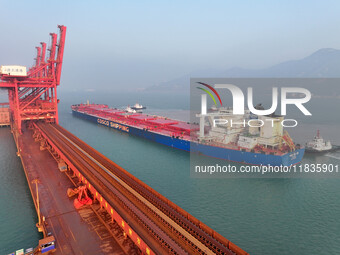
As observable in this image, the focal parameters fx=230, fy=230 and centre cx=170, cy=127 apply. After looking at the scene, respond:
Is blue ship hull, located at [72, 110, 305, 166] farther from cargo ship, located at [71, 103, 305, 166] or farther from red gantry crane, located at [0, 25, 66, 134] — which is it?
red gantry crane, located at [0, 25, 66, 134]

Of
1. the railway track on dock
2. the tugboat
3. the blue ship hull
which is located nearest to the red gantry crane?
the blue ship hull

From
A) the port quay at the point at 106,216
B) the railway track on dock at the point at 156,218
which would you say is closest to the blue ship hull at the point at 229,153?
the port quay at the point at 106,216

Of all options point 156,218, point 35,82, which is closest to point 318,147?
point 156,218

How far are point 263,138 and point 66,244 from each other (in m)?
29.0

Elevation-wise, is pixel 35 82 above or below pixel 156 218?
above

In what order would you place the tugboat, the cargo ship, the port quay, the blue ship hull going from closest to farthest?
1. the port quay
2. the blue ship hull
3. the cargo ship
4. the tugboat

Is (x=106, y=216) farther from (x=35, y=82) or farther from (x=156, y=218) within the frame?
(x=35, y=82)

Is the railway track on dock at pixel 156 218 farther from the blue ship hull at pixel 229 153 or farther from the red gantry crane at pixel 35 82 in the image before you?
the red gantry crane at pixel 35 82

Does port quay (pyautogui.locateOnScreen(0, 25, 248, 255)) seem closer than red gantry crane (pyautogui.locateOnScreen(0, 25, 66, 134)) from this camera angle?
Yes

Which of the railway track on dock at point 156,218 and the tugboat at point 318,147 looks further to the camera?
the tugboat at point 318,147

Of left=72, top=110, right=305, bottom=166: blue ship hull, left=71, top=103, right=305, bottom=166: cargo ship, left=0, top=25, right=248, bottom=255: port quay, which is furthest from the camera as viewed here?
left=71, top=103, right=305, bottom=166: cargo ship

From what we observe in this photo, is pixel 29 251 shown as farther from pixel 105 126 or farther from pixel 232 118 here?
pixel 105 126

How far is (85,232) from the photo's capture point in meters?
15.1

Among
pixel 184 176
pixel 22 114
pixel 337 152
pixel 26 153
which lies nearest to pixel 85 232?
pixel 184 176
